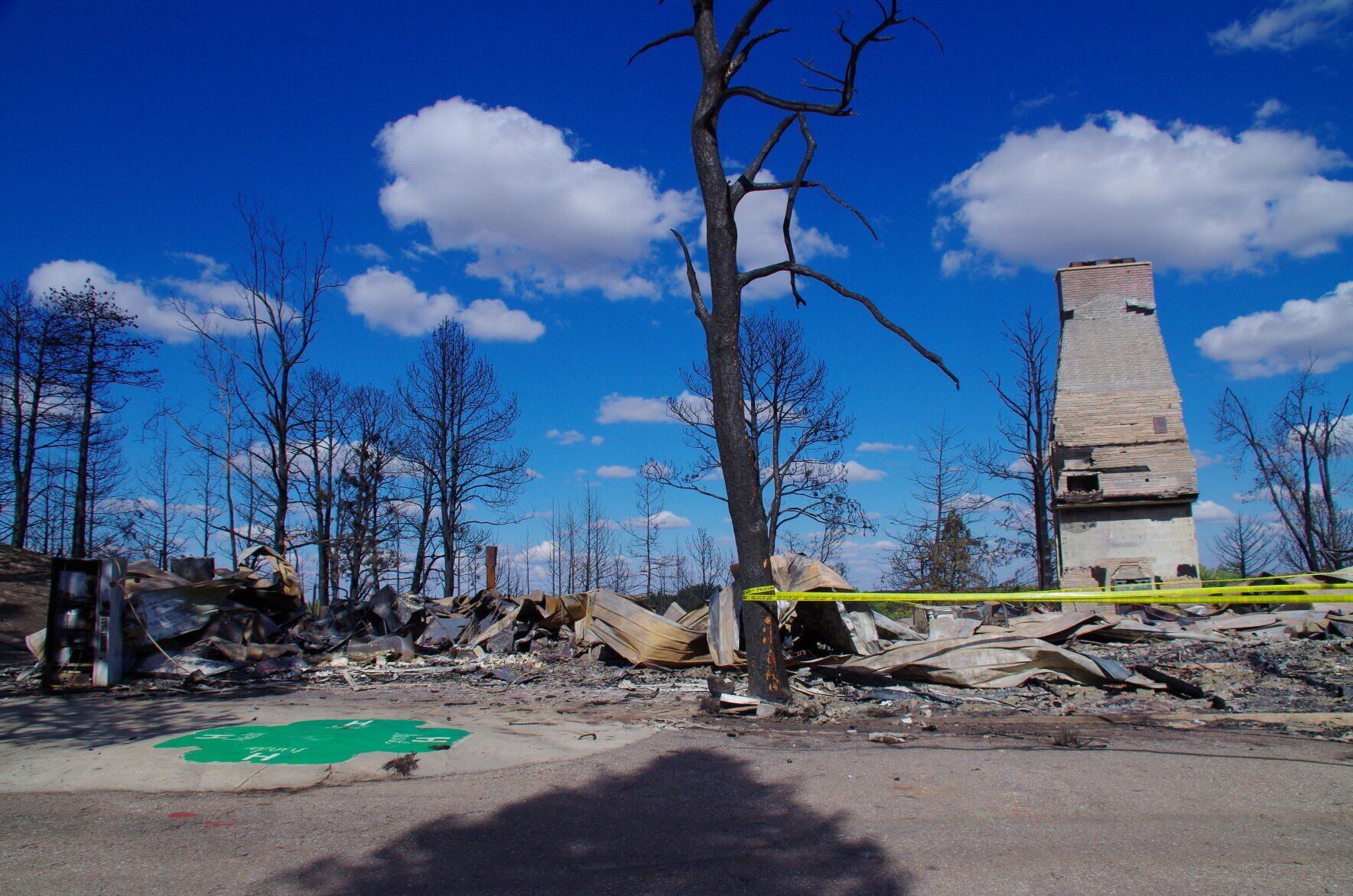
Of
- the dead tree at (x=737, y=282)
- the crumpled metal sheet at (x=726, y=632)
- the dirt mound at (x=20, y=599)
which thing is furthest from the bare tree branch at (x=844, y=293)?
the dirt mound at (x=20, y=599)

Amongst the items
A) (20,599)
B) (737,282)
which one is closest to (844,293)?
(737,282)

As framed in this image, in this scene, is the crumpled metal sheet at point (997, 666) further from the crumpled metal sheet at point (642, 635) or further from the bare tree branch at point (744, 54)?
the bare tree branch at point (744, 54)

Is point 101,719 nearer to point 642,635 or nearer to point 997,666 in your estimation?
point 642,635

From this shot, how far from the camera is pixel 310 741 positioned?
5430 millimetres

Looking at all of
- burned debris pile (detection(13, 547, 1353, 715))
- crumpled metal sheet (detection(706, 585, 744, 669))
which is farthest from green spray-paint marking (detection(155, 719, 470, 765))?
crumpled metal sheet (detection(706, 585, 744, 669))

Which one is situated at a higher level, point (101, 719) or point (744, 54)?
point (744, 54)

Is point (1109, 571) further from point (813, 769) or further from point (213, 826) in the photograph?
point (213, 826)

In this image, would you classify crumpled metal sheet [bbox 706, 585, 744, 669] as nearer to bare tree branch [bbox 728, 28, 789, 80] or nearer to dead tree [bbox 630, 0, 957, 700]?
dead tree [bbox 630, 0, 957, 700]

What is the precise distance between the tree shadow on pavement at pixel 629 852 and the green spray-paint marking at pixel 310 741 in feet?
4.85

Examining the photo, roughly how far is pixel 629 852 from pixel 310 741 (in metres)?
3.00

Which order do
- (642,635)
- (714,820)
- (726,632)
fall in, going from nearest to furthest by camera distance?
Answer: (714,820)
(726,632)
(642,635)

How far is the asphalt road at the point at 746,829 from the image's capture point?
315cm

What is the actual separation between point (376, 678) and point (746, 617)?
5.56 meters

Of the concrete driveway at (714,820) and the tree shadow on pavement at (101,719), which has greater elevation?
the tree shadow on pavement at (101,719)
